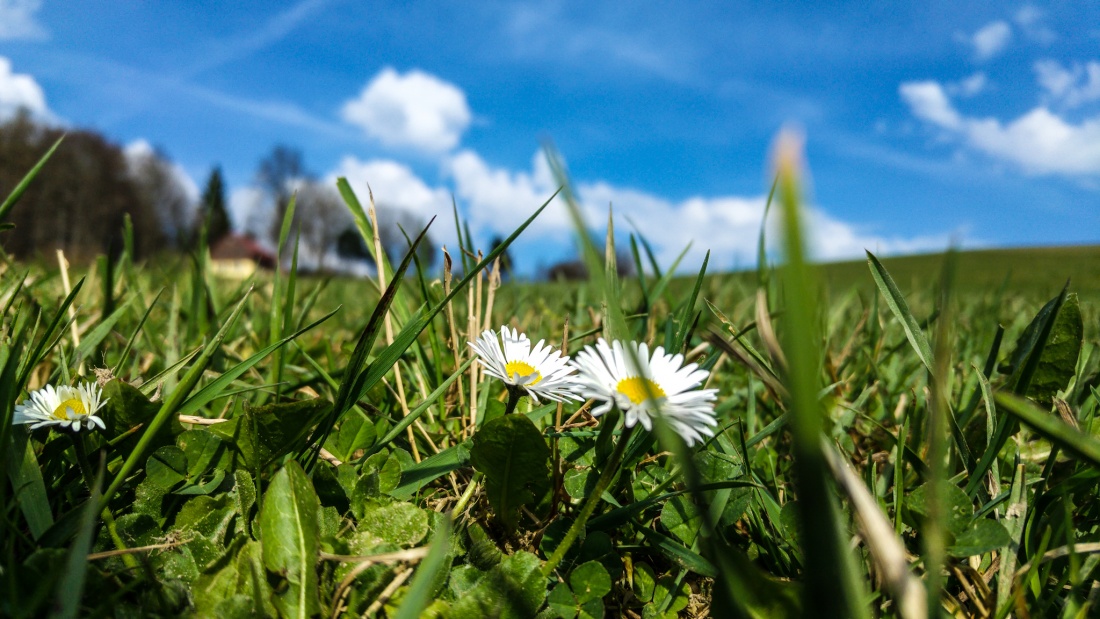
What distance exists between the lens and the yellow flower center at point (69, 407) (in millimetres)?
802

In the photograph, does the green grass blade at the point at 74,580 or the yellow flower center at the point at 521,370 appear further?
the yellow flower center at the point at 521,370

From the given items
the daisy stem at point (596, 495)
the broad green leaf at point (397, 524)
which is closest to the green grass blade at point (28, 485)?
the broad green leaf at point (397, 524)

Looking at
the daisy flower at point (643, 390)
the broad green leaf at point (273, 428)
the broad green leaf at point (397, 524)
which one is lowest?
the broad green leaf at point (397, 524)

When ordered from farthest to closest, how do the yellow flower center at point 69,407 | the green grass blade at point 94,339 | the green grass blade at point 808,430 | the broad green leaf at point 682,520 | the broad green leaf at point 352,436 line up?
the green grass blade at point 94,339 → the broad green leaf at point 352,436 → the broad green leaf at point 682,520 → the yellow flower center at point 69,407 → the green grass blade at point 808,430

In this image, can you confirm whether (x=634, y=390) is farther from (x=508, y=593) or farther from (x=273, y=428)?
(x=273, y=428)

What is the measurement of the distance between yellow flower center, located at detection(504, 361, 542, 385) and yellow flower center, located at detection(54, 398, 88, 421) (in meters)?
0.54

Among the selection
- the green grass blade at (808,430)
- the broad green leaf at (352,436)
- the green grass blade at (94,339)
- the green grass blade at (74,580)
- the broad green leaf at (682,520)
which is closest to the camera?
the green grass blade at (808,430)

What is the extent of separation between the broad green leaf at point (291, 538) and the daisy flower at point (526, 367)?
27 centimetres

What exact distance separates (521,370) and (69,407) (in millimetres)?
590

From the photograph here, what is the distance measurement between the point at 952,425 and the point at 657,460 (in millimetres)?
465

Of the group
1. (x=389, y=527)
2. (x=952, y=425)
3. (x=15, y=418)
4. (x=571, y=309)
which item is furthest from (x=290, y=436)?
(x=571, y=309)

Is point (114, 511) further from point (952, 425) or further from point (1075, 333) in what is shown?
point (1075, 333)

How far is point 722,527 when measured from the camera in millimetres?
925

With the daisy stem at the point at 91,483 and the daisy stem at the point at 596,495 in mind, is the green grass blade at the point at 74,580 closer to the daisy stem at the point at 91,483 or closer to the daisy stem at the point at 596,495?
the daisy stem at the point at 91,483
